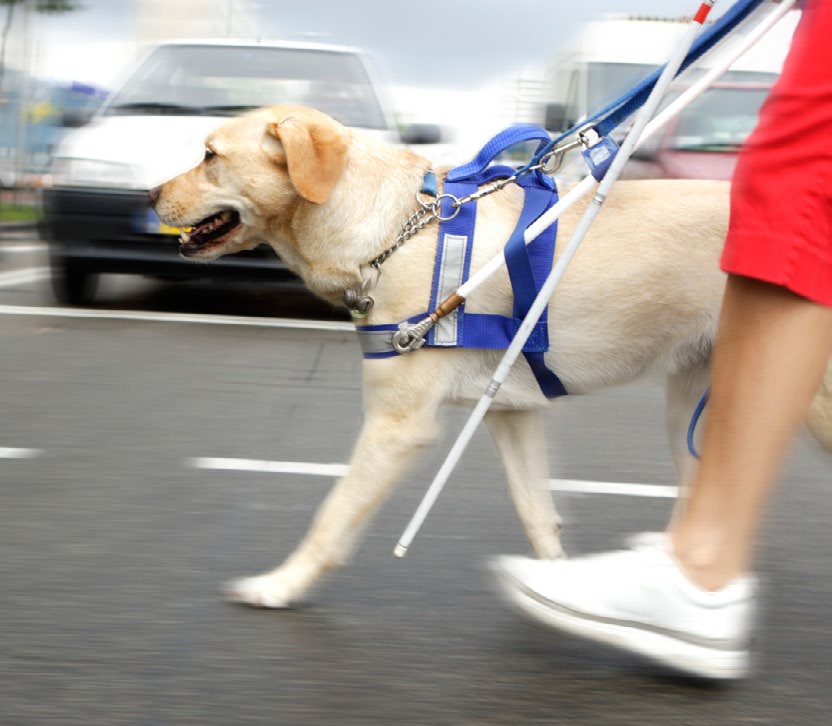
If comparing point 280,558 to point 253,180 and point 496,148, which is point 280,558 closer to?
point 253,180

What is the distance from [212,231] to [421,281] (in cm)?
70

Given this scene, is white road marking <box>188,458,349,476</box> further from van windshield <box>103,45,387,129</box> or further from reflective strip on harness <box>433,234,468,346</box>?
van windshield <box>103,45,387,129</box>

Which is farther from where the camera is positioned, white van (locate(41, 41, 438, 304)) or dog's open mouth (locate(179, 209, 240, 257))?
white van (locate(41, 41, 438, 304))

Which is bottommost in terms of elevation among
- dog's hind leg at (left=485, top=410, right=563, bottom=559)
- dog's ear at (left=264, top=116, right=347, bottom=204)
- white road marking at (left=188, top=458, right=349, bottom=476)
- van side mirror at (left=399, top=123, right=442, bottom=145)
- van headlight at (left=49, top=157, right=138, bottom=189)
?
white road marking at (left=188, top=458, right=349, bottom=476)

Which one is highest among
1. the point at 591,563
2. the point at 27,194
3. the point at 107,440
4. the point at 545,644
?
the point at 591,563

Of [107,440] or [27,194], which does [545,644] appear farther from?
[27,194]

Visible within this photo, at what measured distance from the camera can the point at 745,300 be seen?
2.58 m

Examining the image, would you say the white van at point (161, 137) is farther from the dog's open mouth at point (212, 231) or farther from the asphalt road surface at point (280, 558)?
the dog's open mouth at point (212, 231)

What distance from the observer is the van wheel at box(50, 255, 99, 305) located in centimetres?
858

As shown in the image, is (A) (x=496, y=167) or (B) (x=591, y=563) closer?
(B) (x=591, y=563)

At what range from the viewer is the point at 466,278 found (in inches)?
128

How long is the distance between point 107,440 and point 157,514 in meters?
1.18

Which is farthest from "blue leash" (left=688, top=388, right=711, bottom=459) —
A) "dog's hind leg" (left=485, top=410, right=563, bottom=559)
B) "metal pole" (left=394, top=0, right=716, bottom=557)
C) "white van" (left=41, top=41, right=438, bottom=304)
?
"white van" (left=41, top=41, right=438, bottom=304)

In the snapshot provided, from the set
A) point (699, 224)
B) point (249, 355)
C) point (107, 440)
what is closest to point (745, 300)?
point (699, 224)
